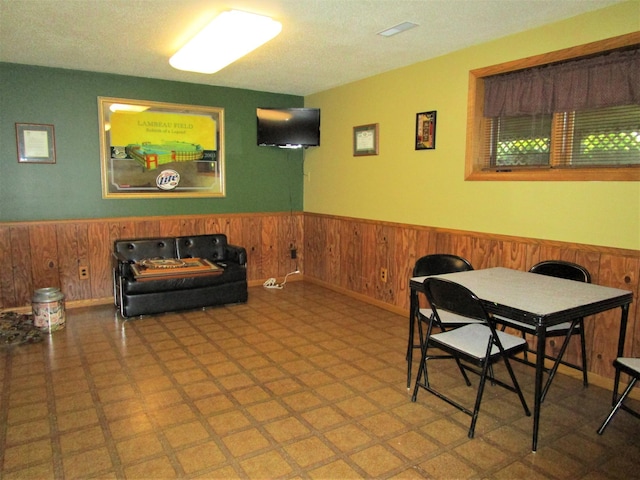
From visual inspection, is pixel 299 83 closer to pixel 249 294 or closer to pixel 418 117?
pixel 418 117

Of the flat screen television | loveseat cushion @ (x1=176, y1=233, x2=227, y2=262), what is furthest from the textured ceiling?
loveseat cushion @ (x1=176, y1=233, x2=227, y2=262)

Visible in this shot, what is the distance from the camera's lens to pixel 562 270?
320cm

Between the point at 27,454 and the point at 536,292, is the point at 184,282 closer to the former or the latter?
the point at 27,454

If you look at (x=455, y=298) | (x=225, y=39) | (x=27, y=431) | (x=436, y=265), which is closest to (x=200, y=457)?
(x=27, y=431)

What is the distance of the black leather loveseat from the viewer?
15.0 feet

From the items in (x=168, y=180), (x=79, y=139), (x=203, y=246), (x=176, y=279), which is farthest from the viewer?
(x=168, y=180)

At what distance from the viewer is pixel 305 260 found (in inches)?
255

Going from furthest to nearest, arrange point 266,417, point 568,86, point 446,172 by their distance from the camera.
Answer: point 446,172, point 568,86, point 266,417

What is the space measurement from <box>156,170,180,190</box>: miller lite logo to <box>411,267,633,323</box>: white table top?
3.63m

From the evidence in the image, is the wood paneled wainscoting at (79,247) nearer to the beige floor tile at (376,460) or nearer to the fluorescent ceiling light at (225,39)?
the fluorescent ceiling light at (225,39)

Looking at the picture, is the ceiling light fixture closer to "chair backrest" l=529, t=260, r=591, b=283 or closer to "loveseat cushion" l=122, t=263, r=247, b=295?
"chair backrest" l=529, t=260, r=591, b=283

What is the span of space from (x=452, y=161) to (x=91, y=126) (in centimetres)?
389

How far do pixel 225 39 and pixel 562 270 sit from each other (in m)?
3.04

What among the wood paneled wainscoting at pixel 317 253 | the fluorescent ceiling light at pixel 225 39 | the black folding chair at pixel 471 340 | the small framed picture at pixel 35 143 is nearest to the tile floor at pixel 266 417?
the black folding chair at pixel 471 340
